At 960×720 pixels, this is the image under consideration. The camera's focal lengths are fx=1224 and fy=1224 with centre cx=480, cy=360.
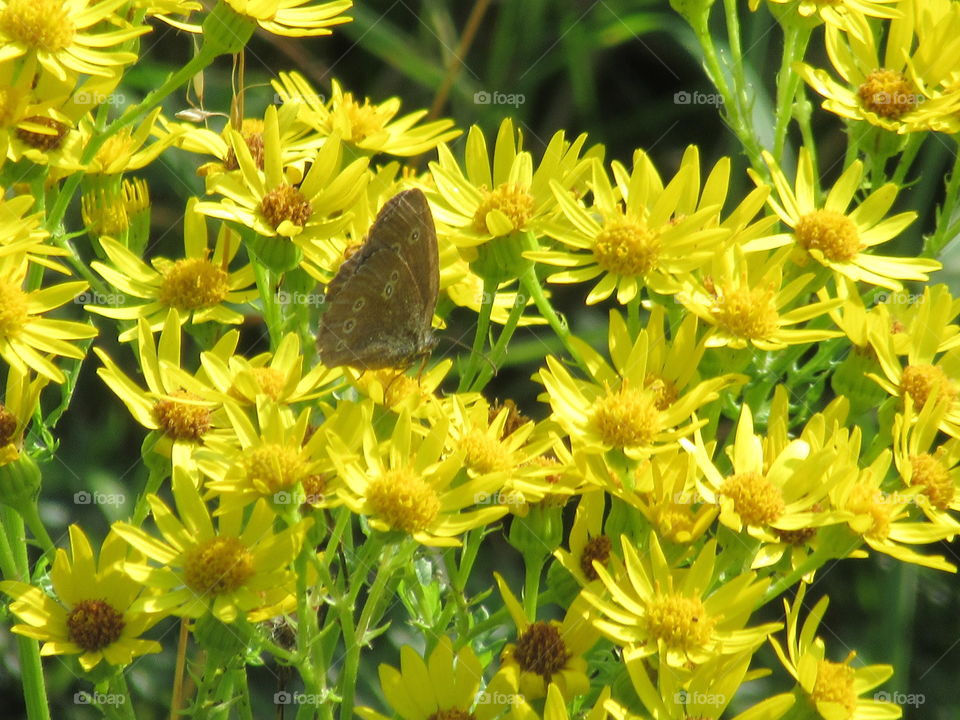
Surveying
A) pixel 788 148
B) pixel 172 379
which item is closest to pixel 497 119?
pixel 788 148

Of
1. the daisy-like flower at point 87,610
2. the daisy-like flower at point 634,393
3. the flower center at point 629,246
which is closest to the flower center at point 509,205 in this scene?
the flower center at point 629,246

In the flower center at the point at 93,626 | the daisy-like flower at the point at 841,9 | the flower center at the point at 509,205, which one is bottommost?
the flower center at the point at 93,626

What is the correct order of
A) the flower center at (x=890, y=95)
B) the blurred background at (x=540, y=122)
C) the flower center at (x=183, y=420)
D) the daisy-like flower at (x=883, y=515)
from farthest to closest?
1. the blurred background at (x=540, y=122)
2. the flower center at (x=890, y=95)
3. the flower center at (x=183, y=420)
4. the daisy-like flower at (x=883, y=515)

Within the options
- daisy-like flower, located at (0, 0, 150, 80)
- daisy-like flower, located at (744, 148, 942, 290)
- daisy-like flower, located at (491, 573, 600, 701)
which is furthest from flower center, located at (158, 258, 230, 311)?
daisy-like flower, located at (744, 148, 942, 290)

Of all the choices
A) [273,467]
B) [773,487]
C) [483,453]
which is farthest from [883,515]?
[273,467]

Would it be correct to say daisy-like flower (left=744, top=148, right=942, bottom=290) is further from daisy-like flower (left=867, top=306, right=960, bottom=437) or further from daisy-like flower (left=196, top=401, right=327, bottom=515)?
daisy-like flower (left=196, top=401, right=327, bottom=515)

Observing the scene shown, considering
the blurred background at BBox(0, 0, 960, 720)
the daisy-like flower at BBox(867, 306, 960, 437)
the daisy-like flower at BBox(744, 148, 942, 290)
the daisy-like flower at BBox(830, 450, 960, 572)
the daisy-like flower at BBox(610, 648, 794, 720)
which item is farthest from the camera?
the blurred background at BBox(0, 0, 960, 720)

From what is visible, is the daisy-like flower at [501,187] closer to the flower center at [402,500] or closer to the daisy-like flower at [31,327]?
the flower center at [402,500]
